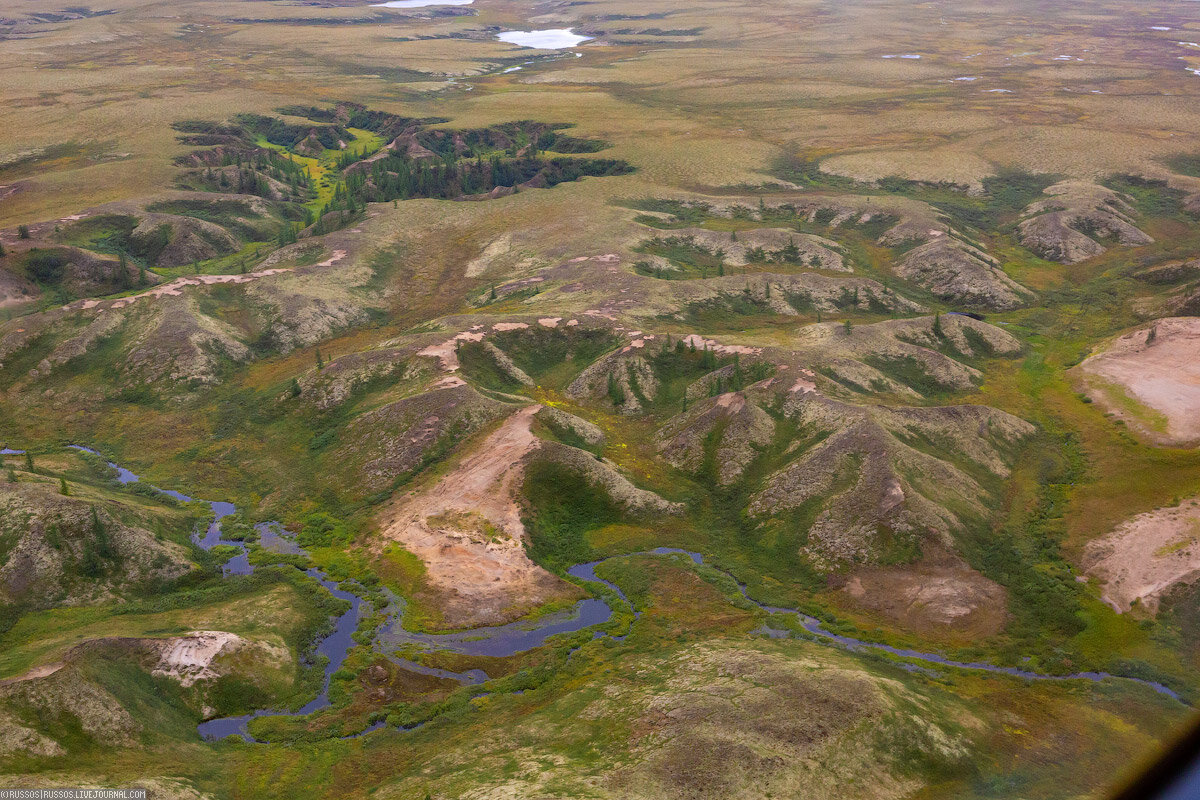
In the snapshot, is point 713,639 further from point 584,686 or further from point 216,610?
point 216,610

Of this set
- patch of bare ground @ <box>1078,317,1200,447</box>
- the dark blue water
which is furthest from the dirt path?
patch of bare ground @ <box>1078,317,1200,447</box>

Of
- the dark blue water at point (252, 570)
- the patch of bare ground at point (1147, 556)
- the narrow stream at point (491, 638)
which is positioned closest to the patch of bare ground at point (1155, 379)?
the patch of bare ground at point (1147, 556)

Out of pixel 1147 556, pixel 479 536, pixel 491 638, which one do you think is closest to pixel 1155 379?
pixel 1147 556

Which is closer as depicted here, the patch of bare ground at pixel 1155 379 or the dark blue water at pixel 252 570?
the dark blue water at pixel 252 570

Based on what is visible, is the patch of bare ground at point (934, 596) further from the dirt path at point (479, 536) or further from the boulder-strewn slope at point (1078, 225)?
the boulder-strewn slope at point (1078, 225)

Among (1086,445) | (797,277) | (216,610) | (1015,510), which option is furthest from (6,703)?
(797,277)

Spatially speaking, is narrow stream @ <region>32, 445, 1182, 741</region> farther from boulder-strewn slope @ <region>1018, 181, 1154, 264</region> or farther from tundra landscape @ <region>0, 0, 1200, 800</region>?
boulder-strewn slope @ <region>1018, 181, 1154, 264</region>
